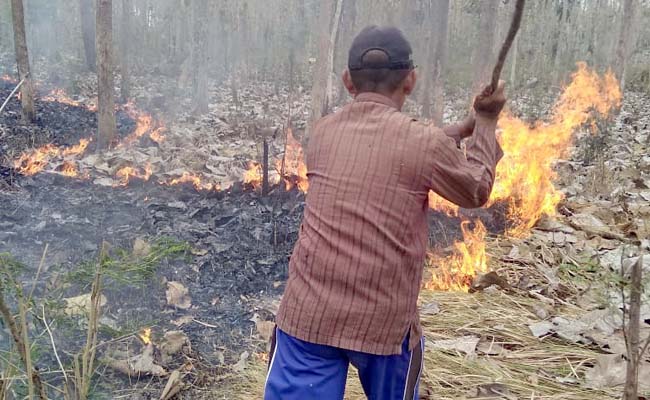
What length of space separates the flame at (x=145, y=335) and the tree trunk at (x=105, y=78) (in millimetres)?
5696

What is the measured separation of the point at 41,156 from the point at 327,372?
6.83m

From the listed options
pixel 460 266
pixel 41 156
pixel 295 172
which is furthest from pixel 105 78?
pixel 460 266

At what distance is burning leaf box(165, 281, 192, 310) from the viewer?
152 inches

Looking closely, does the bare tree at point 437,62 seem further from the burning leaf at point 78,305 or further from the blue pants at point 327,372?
the blue pants at point 327,372

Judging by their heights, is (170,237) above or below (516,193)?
below

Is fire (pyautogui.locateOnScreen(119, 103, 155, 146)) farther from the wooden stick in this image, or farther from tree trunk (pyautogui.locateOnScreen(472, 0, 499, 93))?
the wooden stick

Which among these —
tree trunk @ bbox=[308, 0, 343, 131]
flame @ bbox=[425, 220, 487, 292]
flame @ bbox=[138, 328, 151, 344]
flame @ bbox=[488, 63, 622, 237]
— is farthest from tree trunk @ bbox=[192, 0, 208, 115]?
flame @ bbox=[138, 328, 151, 344]

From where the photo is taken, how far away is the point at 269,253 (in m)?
4.80

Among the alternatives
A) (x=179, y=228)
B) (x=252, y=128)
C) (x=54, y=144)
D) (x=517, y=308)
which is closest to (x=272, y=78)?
(x=252, y=128)

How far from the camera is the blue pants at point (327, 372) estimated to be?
1.86 m

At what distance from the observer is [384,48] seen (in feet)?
6.01

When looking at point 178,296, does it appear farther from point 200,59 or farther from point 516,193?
point 200,59

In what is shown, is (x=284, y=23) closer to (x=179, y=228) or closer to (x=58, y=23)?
(x=58, y=23)

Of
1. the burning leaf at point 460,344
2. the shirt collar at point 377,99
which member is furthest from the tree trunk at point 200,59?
the shirt collar at point 377,99
